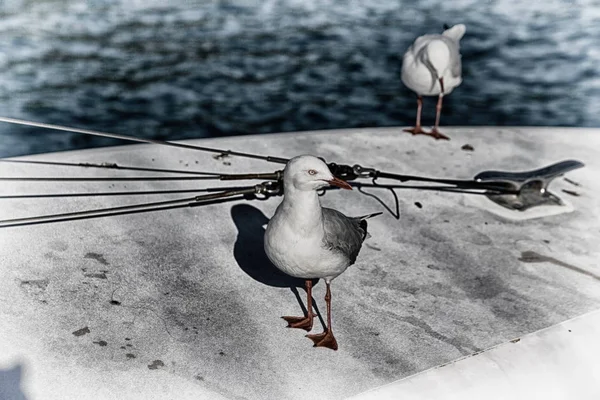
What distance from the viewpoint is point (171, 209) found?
22.1 ft

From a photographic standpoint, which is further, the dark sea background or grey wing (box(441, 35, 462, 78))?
the dark sea background

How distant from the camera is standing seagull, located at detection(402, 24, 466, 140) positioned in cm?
841

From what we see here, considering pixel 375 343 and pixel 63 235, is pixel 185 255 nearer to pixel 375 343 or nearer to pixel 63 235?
pixel 63 235

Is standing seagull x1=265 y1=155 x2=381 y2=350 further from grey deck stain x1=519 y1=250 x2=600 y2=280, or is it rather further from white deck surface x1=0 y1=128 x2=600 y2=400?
grey deck stain x1=519 y1=250 x2=600 y2=280

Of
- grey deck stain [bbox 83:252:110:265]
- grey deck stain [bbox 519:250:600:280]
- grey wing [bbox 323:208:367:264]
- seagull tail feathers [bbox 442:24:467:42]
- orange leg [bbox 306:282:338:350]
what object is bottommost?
orange leg [bbox 306:282:338:350]

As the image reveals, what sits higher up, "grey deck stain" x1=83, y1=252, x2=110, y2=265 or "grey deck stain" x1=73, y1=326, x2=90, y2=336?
"grey deck stain" x1=83, y1=252, x2=110, y2=265

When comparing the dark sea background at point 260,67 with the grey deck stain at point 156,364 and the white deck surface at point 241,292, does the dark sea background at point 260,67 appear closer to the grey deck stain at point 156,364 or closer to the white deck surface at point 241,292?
the white deck surface at point 241,292

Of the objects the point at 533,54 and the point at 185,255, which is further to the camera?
the point at 533,54

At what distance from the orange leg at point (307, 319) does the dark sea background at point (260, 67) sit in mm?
8174

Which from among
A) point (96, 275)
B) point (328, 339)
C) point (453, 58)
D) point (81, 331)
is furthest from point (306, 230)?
point (453, 58)

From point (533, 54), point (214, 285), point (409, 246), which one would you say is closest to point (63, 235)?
point (214, 285)

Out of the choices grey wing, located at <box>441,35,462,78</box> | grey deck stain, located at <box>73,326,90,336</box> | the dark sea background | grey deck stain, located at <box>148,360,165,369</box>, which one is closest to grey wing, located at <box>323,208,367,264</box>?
grey deck stain, located at <box>148,360,165,369</box>

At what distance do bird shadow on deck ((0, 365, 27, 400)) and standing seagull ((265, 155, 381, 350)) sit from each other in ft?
5.47

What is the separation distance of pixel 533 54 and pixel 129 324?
13855 millimetres
